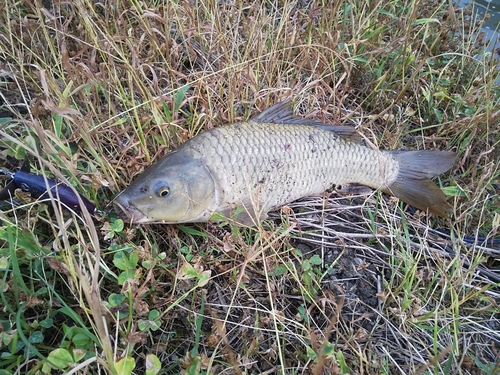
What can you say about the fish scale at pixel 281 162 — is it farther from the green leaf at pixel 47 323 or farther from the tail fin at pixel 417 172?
the green leaf at pixel 47 323

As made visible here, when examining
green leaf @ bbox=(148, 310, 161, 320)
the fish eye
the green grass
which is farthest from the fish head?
green leaf @ bbox=(148, 310, 161, 320)

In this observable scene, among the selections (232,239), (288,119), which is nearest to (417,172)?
(288,119)

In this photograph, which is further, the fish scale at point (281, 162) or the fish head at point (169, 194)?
the fish scale at point (281, 162)

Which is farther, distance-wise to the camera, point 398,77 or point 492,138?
point 398,77

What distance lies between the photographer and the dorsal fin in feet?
7.37

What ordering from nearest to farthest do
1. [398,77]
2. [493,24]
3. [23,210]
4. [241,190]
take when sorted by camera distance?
[23,210] → [241,190] → [398,77] → [493,24]

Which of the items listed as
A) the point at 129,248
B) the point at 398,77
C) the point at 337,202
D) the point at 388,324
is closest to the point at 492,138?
the point at 398,77

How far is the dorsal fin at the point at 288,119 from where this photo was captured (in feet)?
7.37

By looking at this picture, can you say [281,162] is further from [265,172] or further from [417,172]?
[417,172]

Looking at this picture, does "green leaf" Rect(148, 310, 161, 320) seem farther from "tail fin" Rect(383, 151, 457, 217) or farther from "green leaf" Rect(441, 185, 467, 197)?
"green leaf" Rect(441, 185, 467, 197)

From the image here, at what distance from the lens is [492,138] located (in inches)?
110

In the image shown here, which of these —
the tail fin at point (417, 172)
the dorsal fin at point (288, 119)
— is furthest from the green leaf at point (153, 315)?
the tail fin at point (417, 172)

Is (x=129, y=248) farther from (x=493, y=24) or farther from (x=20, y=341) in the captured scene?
(x=493, y=24)

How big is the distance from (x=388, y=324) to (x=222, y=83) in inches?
69.2
